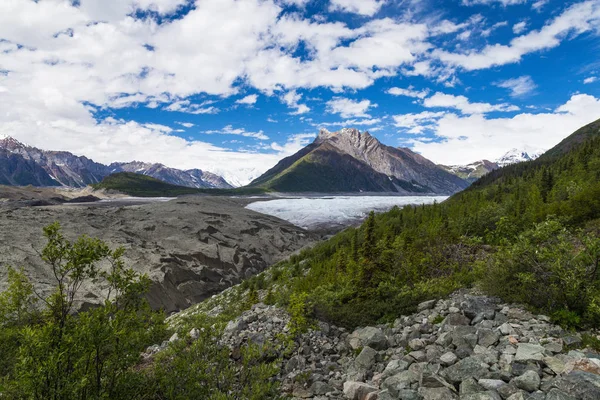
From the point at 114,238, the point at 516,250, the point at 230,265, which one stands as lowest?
the point at 230,265

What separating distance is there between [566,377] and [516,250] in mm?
6329

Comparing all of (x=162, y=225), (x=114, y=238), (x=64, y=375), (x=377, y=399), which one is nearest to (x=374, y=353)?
(x=377, y=399)

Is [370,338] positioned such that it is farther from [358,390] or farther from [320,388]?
[358,390]

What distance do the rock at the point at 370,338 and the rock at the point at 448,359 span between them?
3.11 meters

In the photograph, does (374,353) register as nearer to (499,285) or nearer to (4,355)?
(499,285)

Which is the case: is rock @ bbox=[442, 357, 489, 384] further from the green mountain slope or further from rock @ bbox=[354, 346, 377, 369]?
the green mountain slope

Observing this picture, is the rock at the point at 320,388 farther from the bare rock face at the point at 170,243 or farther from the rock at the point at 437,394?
the bare rock face at the point at 170,243

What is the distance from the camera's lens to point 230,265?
5569cm

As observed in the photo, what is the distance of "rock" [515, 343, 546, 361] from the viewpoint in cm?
785

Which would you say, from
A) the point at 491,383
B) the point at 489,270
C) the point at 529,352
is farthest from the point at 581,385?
the point at 489,270

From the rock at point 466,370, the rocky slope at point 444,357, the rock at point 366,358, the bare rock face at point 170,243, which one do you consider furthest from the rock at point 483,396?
the bare rock face at point 170,243

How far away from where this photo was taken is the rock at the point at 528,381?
692cm

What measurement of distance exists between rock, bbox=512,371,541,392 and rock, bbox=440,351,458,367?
1879 mm

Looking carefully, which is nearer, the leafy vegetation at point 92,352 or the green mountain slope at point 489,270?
the leafy vegetation at point 92,352
